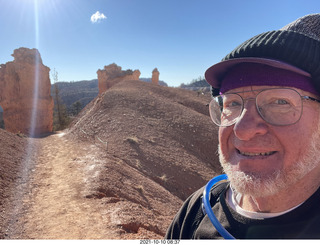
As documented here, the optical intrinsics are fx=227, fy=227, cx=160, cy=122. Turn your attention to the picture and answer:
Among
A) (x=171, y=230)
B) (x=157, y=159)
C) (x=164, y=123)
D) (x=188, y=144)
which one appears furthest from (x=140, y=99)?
(x=171, y=230)

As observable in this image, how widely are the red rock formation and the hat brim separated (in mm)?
20056

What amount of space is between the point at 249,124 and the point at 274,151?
21 cm

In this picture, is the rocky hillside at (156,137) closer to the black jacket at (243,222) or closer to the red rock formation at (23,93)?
the red rock formation at (23,93)

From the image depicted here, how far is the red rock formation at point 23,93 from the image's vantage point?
1905cm

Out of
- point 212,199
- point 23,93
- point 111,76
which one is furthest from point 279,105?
point 111,76

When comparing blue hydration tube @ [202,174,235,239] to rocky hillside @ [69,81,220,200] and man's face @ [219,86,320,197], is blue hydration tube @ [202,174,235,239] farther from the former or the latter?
rocky hillside @ [69,81,220,200]

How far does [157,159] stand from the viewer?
10320mm

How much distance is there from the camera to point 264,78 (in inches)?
56.5

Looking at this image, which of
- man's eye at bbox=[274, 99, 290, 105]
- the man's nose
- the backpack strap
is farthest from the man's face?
the backpack strap

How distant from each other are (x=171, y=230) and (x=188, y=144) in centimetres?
1177

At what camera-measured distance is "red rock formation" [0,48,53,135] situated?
19047mm

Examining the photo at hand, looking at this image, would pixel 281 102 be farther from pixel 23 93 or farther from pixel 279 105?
pixel 23 93
